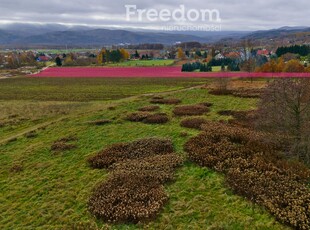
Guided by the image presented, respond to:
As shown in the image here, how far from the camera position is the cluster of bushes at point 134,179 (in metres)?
10.9

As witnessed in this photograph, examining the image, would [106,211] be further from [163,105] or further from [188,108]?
[163,105]

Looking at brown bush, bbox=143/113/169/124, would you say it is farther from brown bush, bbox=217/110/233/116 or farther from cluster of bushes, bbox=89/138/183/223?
cluster of bushes, bbox=89/138/183/223

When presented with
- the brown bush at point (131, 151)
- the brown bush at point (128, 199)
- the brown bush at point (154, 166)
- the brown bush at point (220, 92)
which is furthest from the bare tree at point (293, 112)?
the brown bush at point (220, 92)

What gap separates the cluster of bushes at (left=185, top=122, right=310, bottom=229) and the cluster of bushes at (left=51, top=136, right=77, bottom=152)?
26.2 ft

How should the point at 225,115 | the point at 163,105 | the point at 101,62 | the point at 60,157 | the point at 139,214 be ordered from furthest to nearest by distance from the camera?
the point at 101,62 < the point at 163,105 < the point at 225,115 < the point at 60,157 < the point at 139,214

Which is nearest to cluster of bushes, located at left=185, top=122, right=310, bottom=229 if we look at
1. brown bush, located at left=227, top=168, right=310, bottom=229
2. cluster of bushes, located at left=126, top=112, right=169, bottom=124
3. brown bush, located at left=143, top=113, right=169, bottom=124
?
brown bush, located at left=227, top=168, right=310, bottom=229

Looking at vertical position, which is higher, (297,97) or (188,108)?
(297,97)

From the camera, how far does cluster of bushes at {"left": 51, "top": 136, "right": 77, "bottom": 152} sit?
63.0 ft

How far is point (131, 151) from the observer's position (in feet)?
→ 56.8

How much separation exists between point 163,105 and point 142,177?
2064 cm

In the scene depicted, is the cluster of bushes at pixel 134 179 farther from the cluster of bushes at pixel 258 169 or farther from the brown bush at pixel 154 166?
the cluster of bushes at pixel 258 169

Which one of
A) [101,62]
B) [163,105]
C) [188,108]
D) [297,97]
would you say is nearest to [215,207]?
[297,97]

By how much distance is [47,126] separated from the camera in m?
26.5

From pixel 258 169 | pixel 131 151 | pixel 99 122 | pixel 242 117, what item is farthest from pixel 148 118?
pixel 258 169
